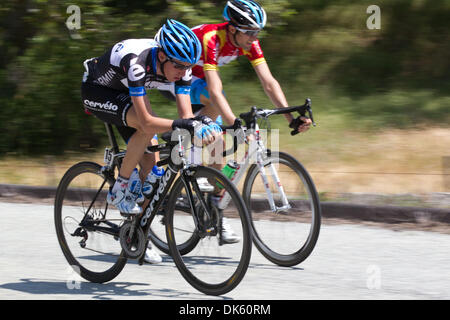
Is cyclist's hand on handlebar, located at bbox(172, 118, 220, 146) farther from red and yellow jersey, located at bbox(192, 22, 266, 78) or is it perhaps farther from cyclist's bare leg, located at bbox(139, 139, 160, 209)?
red and yellow jersey, located at bbox(192, 22, 266, 78)

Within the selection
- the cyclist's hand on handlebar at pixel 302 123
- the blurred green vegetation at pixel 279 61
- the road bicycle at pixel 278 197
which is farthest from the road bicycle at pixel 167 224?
the blurred green vegetation at pixel 279 61

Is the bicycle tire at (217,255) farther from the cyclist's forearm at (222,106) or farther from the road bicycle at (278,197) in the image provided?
the cyclist's forearm at (222,106)

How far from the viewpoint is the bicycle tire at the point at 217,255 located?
4598 mm

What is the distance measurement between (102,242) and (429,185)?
13.4ft

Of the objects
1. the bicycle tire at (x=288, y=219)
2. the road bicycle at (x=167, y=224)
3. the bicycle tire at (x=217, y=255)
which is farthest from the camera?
the bicycle tire at (x=288, y=219)

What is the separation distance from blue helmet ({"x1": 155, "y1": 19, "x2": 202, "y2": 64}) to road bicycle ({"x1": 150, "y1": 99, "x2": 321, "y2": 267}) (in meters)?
0.87

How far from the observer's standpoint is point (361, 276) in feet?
17.5

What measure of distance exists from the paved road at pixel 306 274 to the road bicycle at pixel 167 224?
0.16 meters

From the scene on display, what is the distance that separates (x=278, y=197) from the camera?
18.8ft

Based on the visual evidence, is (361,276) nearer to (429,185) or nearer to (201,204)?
(201,204)

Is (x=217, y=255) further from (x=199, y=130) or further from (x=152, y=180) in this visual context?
(x=199, y=130)

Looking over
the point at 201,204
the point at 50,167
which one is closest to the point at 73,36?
the point at 50,167

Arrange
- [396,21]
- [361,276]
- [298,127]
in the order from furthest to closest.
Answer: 1. [396,21]
2. [298,127]
3. [361,276]

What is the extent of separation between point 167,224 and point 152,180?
36cm
